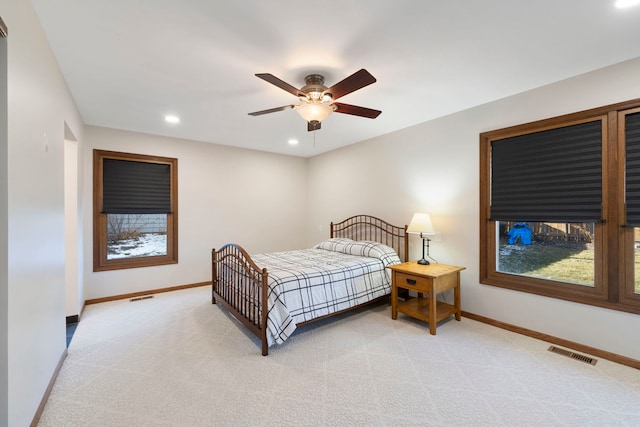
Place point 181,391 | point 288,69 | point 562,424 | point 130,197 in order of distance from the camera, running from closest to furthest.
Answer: point 562,424
point 181,391
point 288,69
point 130,197

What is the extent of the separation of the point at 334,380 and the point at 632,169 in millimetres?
3115

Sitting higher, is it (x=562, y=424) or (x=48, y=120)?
(x=48, y=120)

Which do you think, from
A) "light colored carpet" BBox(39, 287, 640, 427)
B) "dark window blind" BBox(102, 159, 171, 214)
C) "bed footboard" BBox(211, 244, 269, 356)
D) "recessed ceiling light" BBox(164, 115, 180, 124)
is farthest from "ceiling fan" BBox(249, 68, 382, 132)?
"dark window blind" BBox(102, 159, 171, 214)

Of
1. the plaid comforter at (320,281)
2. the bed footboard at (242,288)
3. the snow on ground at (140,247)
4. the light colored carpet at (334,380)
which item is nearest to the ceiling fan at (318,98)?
the bed footboard at (242,288)

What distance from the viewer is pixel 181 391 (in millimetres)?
2066

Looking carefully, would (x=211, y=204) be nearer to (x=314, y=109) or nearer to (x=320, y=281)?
(x=320, y=281)

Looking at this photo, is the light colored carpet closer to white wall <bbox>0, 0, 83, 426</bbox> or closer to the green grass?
white wall <bbox>0, 0, 83, 426</bbox>

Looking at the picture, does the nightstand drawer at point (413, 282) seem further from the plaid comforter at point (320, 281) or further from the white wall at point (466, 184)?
the white wall at point (466, 184)

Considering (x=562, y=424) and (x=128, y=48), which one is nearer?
(x=562, y=424)

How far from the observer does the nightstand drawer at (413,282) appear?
306cm

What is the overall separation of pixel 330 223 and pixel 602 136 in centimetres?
399

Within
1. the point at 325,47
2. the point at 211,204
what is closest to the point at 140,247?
the point at 211,204

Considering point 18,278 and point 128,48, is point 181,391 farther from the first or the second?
point 128,48

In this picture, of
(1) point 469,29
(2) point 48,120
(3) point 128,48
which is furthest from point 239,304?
(1) point 469,29
